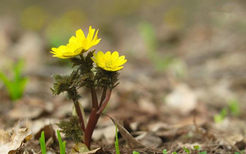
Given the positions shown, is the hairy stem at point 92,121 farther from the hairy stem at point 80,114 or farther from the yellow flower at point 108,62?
the yellow flower at point 108,62

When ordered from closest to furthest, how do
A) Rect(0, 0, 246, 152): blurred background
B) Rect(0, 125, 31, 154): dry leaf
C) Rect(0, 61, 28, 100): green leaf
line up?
Rect(0, 125, 31, 154): dry leaf < Rect(0, 61, 28, 100): green leaf < Rect(0, 0, 246, 152): blurred background

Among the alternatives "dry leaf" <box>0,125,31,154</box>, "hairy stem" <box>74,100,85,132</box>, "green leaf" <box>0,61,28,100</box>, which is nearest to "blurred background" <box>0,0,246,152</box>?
"green leaf" <box>0,61,28,100</box>

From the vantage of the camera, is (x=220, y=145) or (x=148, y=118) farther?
(x=148, y=118)

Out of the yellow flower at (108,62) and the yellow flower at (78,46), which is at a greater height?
the yellow flower at (78,46)

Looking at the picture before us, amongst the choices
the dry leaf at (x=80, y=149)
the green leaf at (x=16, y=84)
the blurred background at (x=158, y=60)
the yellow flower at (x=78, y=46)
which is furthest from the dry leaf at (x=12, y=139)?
the green leaf at (x=16, y=84)

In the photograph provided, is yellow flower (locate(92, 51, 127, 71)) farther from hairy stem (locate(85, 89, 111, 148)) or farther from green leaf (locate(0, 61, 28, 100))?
green leaf (locate(0, 61, 28, 100))

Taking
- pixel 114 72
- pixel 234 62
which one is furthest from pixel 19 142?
pixel 234 62

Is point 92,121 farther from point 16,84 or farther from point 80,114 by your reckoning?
point 16,84

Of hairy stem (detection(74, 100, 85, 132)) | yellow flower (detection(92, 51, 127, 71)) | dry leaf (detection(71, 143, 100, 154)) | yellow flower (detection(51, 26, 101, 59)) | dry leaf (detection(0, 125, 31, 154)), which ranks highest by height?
yellow flower (detection(51, 26, 101, 59))

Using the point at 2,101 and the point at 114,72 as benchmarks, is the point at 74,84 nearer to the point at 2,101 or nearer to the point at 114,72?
the point at 114,72
